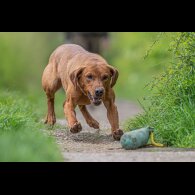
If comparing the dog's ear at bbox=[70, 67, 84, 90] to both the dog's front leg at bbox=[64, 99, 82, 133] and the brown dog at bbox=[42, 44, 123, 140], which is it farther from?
the dog's front leg at bbox=[64, 99, 82, 133]

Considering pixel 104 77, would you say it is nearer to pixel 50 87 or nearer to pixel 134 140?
pixel 134 140

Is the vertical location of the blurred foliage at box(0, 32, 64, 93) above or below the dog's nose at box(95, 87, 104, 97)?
above

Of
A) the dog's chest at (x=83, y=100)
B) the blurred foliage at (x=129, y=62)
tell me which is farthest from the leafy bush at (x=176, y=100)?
the blurred foliage at (x=129, y=62)

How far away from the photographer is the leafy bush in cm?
882

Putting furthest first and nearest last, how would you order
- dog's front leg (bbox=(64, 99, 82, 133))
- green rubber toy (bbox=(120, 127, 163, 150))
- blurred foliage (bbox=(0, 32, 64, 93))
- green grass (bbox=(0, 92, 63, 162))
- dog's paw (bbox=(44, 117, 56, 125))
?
1. blurred foliage (bbox=(0, 32, 64, 93))
2. dog's paw (bbox=(44, 117, 56, 125))
3. dog's front leg (bbox=(64, 99, 82, 133))
4. green rubber toy (bbox=(120, 127, 163, 150))
5. green grass (bbox=(0, 92, 63, 162))

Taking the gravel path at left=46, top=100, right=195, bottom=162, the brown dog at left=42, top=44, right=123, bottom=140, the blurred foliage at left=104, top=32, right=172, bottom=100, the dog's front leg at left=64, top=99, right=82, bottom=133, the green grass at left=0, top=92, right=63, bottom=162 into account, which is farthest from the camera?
the blurred foliage at left=104, top=32, right=172, bottom=100

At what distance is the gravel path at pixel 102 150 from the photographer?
712cm

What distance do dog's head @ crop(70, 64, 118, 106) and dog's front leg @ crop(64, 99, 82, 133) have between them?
32 cm

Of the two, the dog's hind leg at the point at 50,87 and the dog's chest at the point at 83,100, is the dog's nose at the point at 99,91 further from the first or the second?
the dog's hind leg at the point at 50,87

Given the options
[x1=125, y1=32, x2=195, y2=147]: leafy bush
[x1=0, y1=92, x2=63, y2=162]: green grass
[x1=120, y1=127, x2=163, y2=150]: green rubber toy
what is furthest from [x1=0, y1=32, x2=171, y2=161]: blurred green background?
[x1=120, y1=127, x2=163, y2=150]: green rubber toy

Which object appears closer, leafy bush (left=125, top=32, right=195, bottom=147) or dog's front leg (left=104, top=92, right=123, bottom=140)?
leafy bush (left=125, top=32, right=195, bottom=147)

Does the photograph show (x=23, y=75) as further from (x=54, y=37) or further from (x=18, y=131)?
(x=18, y=131)

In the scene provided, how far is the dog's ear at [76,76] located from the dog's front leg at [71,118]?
0.33m
